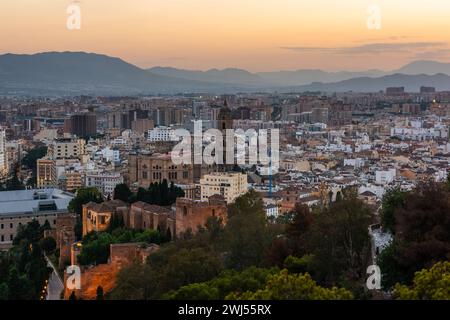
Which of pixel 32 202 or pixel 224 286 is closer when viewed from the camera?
pixel 224 286

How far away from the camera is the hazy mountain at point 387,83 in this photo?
288ft

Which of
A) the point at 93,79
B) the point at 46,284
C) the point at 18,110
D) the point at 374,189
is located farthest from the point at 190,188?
the point at 93,79

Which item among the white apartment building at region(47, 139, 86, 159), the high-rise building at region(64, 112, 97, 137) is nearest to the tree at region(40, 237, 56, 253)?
the white apartment building at region(47, 139, 86, 159)

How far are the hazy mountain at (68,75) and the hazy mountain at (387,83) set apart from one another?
19.4m

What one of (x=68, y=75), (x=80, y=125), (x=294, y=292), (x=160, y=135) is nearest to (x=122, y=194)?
(x=294, y=292)

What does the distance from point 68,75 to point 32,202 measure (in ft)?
185

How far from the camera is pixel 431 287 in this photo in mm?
5074

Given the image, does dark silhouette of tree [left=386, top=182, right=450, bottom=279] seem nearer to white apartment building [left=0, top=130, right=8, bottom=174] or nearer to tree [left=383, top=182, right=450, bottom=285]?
tree [left=383, top=182, right=450, bottom=285]

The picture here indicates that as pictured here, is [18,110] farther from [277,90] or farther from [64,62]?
[277,90]

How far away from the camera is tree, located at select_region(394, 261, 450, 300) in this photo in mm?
4945

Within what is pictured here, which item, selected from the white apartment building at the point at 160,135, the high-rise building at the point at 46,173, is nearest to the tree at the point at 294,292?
the high-rise building at the point at 46,173

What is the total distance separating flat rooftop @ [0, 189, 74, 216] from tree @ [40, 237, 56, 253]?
3750mm

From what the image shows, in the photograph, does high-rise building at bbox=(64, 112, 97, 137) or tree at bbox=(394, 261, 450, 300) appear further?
high-rise building at bbox=(64, 112, 97, 137)

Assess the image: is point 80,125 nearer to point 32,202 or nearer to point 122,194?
point 32,202
